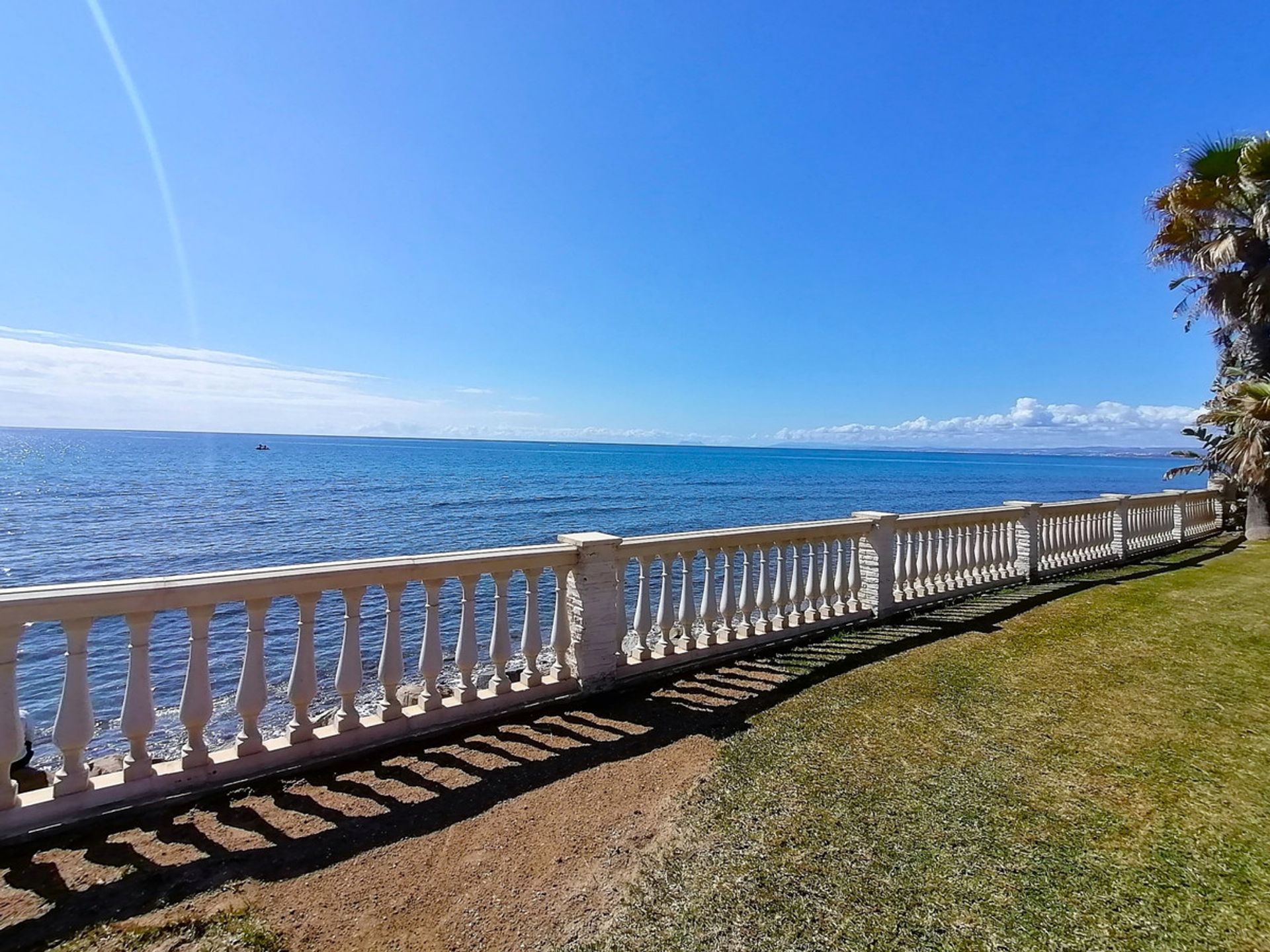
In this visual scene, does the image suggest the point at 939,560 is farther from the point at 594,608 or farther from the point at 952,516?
the point at 594,608

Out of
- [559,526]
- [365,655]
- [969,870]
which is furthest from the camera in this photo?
[559,526]

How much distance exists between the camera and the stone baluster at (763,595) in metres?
5.44

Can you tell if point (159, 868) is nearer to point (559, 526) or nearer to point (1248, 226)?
point (1248, 226)

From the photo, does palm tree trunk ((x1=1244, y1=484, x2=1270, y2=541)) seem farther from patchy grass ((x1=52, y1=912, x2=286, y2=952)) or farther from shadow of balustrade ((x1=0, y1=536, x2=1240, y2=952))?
patchy grass ((x1=52, y1=912, x2=286, y2=952))

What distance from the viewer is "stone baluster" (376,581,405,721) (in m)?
3.59

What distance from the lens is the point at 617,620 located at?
446 cm

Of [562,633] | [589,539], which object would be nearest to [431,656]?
[562,633]

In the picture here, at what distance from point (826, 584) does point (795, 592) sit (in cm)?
48

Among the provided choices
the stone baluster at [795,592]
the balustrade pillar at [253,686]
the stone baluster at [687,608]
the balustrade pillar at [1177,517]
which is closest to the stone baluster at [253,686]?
the balustrade pillar at [253,686]

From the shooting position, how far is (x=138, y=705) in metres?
2.92

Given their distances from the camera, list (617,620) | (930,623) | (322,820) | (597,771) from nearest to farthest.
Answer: (322,820) < (597,771) < (617,620) < (930,623)

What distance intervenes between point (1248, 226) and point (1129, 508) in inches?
284

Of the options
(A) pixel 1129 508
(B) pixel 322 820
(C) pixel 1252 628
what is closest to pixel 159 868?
(B) pixel 322 820

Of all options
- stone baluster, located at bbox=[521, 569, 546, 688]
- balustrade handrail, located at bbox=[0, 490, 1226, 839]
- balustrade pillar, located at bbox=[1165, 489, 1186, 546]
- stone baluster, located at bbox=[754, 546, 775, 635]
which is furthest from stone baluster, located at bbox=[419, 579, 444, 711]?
balustrade pillar, located at bbox=[1165, 489, 1186, 546]
